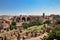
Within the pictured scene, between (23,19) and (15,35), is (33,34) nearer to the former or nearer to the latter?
(15,35)

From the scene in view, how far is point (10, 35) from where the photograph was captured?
32031mm

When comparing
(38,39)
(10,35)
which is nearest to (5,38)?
(10,35)

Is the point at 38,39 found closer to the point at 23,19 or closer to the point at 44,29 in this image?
the point at 44,29

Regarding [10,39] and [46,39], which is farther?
[10,39]

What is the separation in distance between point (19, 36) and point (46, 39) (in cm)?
889

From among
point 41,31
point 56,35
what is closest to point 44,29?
point 41,31

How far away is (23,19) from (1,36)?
44.0 meters

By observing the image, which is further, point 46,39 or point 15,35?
point 15,35

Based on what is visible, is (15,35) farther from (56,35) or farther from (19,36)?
(56,35)

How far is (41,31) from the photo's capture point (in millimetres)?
31078

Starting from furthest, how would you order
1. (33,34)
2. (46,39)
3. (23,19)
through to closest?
(23,19) < (33,34) < (46,39)

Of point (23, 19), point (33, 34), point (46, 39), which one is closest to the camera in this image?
point (46, 39)

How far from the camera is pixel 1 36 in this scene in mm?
32688

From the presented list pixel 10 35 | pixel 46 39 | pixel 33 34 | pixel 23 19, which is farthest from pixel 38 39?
pixel 23 19
